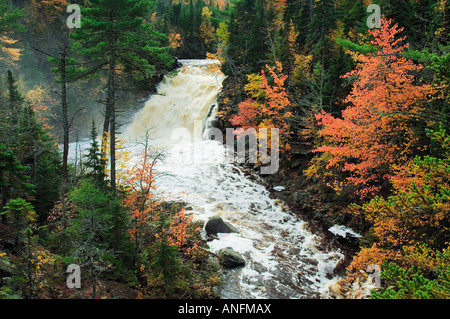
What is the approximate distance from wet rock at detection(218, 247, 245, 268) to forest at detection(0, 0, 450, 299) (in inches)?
Answer: 18.3

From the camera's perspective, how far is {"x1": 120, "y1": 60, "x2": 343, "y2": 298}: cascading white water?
1065 centimetres

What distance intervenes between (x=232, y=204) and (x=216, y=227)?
3.90 metres

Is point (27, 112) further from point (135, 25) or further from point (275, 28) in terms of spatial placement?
point (275, 28)

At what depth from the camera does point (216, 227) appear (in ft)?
44.3

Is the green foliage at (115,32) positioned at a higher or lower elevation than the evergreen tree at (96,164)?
higher

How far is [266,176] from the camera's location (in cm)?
2062

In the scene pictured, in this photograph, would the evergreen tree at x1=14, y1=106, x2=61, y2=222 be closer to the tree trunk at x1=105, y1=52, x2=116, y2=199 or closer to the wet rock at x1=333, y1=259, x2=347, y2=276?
the tree trunk at x1=105, y1=52, x2=116, y2=199

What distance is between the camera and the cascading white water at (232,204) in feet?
34.9

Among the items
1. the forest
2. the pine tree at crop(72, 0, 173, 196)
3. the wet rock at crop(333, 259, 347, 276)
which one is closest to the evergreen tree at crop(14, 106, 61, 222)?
the forest

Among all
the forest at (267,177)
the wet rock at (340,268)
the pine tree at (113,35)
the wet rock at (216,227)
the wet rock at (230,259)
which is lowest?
the wet rock at (340,268)

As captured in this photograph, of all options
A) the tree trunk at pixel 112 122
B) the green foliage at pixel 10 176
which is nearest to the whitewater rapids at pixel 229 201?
the tree trunk at pixel 112 122

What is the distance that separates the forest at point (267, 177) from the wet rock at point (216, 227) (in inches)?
26.9

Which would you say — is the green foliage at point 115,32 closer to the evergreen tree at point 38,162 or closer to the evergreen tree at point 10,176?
the evergreen tree at point 38,162
